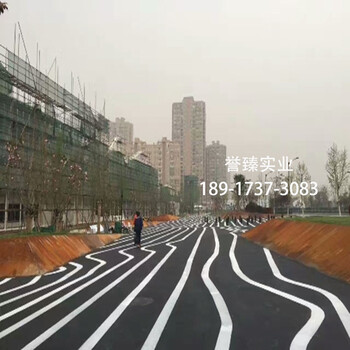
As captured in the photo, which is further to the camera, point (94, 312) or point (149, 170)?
point (149, 170)

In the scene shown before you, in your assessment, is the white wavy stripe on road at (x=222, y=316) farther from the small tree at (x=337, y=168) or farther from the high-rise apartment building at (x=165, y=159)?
the high-rise apartment building at (x=165, y=159)

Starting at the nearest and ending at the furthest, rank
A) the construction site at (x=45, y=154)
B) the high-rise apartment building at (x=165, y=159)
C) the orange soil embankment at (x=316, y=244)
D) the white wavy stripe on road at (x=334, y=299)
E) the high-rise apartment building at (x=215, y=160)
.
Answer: the white wavy stripe on road at (x=334, y=299), the orange soil embankment at (x=316, y=244), the construction site at (x=45, y=154), the high-rise apartment building at (x=165, y=159), the high-rise apartment building at (x=215, y=160)

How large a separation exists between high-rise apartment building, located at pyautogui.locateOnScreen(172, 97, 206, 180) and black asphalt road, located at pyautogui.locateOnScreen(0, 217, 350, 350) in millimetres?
119622

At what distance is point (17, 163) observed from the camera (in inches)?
768

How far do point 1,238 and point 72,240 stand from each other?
13.2 ft

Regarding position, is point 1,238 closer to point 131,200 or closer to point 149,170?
point 131,200

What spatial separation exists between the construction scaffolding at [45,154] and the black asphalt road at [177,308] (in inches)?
380

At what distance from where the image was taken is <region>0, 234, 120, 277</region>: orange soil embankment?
1101 cm

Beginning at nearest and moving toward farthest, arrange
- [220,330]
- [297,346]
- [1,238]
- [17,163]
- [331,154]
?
1. [297,346]
2. [220,330]
3. [1,238]
4. [17,163]
5. [331,154]

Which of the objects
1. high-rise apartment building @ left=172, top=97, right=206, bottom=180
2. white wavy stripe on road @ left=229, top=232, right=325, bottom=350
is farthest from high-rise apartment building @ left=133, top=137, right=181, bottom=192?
white wavy stripe on road @ left=229, top=232, right=325, bottom=350

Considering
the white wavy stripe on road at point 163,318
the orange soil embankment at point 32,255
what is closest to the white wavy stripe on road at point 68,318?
the white wavy stripe on road at point 163,318

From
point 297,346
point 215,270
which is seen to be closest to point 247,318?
point 297,346

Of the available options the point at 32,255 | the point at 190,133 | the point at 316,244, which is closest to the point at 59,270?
the point at 32,255

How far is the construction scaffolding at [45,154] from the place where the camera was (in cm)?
1991
